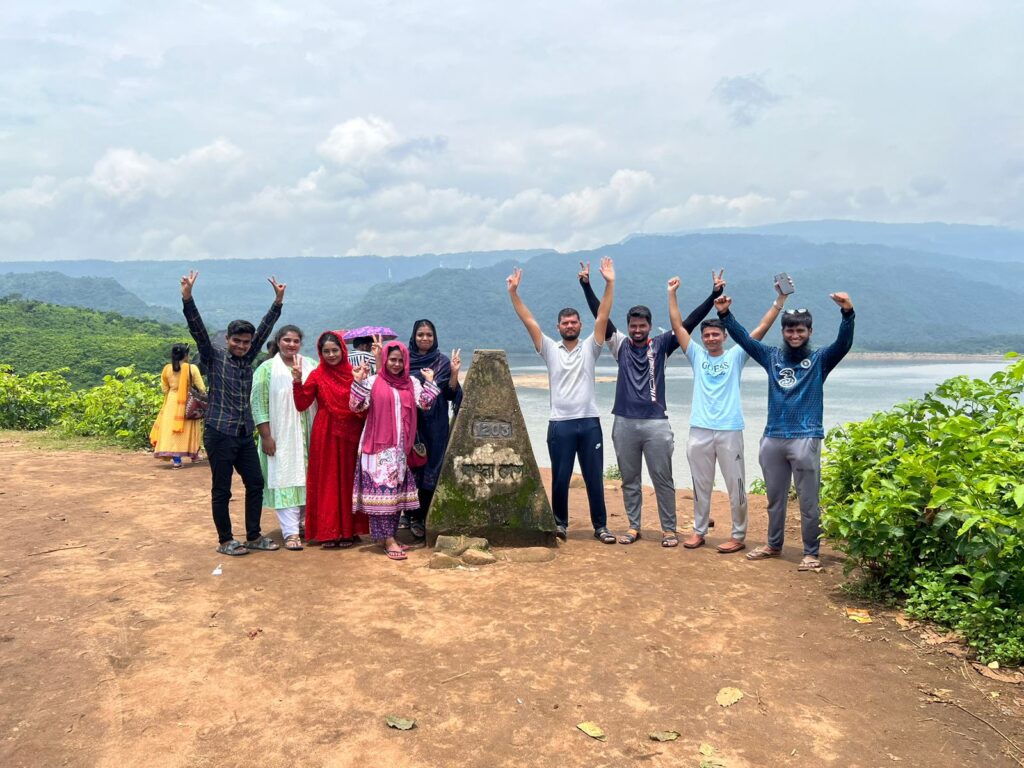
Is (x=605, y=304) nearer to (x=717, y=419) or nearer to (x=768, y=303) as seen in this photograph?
(x=717, y=419)

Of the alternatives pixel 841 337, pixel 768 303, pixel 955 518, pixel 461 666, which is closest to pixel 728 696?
pixel 461 666

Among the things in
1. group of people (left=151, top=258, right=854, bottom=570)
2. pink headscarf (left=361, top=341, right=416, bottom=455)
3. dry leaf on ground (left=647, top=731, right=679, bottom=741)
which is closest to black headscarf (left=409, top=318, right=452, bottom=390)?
group of people (left=151, top=258, right=854, bottom=570)

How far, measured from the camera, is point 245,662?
378cm

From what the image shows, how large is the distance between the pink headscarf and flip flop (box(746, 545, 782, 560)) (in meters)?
2.81

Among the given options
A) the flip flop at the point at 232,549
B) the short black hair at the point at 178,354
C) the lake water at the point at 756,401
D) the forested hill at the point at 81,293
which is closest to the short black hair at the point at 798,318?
the flip flop at the point at 232,549

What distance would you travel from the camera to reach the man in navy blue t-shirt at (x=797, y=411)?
5188 mm

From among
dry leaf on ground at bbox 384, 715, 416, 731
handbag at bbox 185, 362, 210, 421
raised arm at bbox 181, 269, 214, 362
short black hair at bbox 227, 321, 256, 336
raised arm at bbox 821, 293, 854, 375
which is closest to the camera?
dry leaf on ground at bbox 384, 715, 416, 731

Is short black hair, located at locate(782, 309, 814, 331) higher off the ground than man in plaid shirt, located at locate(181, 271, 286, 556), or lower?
higher

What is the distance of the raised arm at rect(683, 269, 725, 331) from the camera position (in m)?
5.60

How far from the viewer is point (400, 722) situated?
3230 mm

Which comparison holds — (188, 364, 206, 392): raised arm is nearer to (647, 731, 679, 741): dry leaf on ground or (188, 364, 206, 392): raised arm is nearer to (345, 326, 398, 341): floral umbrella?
(345, 326, 398, 341): floral umbrella

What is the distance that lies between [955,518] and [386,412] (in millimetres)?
3906

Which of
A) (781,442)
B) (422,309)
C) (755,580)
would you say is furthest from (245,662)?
(422,309)

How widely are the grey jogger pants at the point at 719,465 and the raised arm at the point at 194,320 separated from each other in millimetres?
3748
